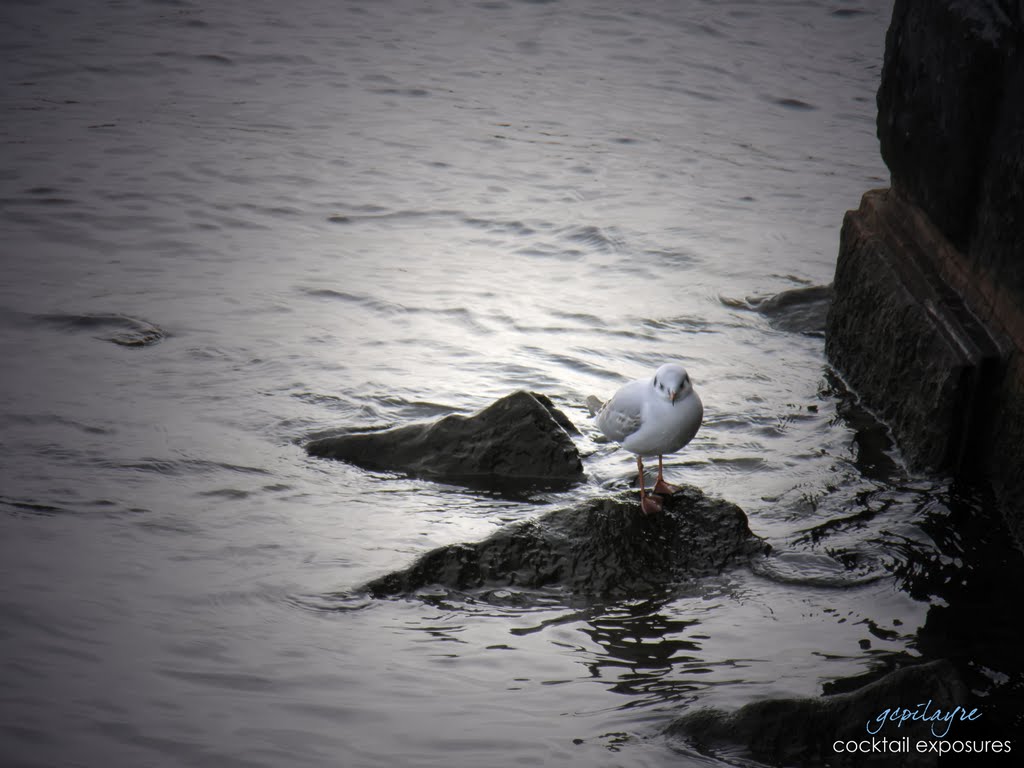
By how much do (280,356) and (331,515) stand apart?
7.34 ft

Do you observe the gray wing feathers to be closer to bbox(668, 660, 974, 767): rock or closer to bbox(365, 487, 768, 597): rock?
bbox(365, 487, 768, 597): rock

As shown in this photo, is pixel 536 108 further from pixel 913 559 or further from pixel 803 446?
pixel 913 559

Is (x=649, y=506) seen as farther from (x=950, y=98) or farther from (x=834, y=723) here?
(x=950, y=98)

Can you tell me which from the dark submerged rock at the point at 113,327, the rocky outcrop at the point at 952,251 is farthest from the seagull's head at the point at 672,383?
the dark submerged rock at the point at 113,327

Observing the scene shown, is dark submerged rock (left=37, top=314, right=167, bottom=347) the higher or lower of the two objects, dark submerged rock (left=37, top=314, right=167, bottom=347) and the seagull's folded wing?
the lower

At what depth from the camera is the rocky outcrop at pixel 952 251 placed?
17.6 ft

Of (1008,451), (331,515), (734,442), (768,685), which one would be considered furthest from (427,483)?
(1008,451)

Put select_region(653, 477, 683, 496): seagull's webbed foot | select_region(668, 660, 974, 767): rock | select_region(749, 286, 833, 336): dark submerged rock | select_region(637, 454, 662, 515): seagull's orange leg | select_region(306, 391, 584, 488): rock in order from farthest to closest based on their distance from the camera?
select_region(749, 286, 833, 336): dark submerged rock
select_region(306, 391, 584, 488): rock
select_region(653, 477, 683, 496): seagull's webbed foot
select_region(637, 454, 662, 515): seagull's orange leg
select_region(668, 660, 974, 767): rock

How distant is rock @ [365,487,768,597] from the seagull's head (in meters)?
0.50

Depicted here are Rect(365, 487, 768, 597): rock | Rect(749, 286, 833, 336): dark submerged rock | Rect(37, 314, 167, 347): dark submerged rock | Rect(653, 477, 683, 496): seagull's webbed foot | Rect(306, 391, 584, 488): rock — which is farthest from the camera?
Rect(749, 286, 833, 336): dark submerged rock

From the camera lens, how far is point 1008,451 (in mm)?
5254

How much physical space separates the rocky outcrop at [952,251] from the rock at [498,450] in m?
1.82

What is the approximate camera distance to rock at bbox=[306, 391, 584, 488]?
5.95m

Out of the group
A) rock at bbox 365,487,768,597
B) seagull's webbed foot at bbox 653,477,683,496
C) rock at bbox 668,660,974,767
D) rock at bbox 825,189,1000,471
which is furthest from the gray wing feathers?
rock at bbox 668,660,974,767
